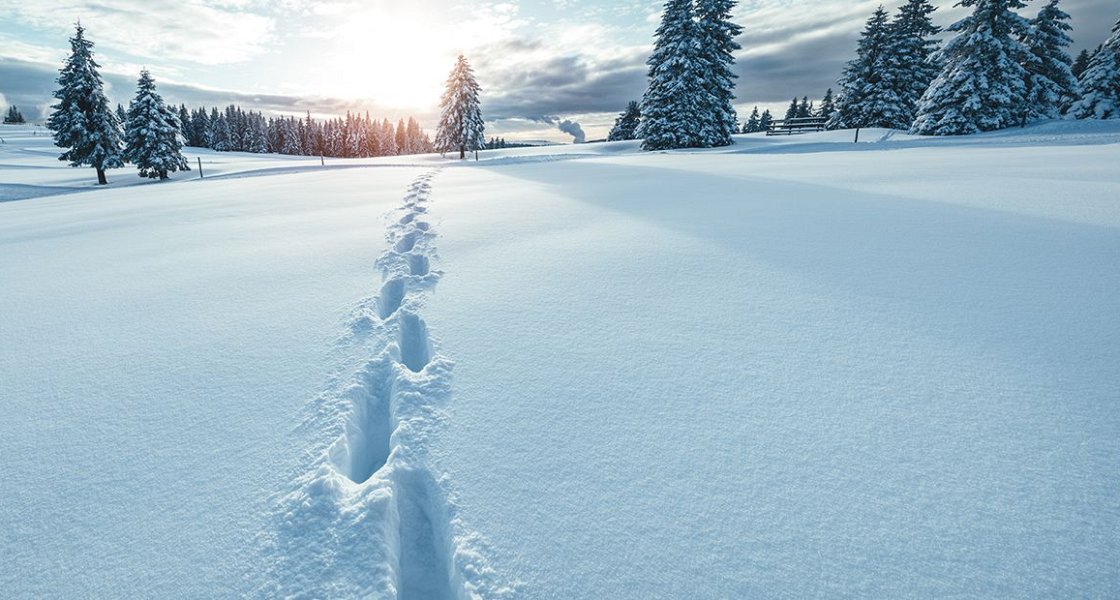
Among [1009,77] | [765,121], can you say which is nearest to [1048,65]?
[1009,77]

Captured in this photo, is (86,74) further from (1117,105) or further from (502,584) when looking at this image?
(1117,105)

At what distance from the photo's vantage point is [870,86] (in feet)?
91.6

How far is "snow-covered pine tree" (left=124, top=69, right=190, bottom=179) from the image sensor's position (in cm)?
2652

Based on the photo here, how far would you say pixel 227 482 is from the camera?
186 centimetres

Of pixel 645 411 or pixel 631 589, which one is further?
pixel 645 411

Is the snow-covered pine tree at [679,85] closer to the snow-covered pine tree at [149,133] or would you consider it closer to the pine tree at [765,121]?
the snow-covered pine tree at [149,133]

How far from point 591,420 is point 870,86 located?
34.4m

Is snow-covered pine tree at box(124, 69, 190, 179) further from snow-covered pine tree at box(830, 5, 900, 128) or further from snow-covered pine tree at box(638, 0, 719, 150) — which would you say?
snow-covered pine tree at box(830, 5, 900, 128)

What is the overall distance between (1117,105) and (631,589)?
108 ft

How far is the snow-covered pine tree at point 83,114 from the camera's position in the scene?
2508cm

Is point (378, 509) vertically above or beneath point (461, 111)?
beneath

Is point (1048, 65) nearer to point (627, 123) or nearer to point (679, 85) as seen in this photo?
point (679, 85)

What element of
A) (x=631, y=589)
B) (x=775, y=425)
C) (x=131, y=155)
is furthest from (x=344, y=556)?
(x=131, y=155)

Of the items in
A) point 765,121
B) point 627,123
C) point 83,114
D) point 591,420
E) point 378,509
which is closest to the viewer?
point 378,509
